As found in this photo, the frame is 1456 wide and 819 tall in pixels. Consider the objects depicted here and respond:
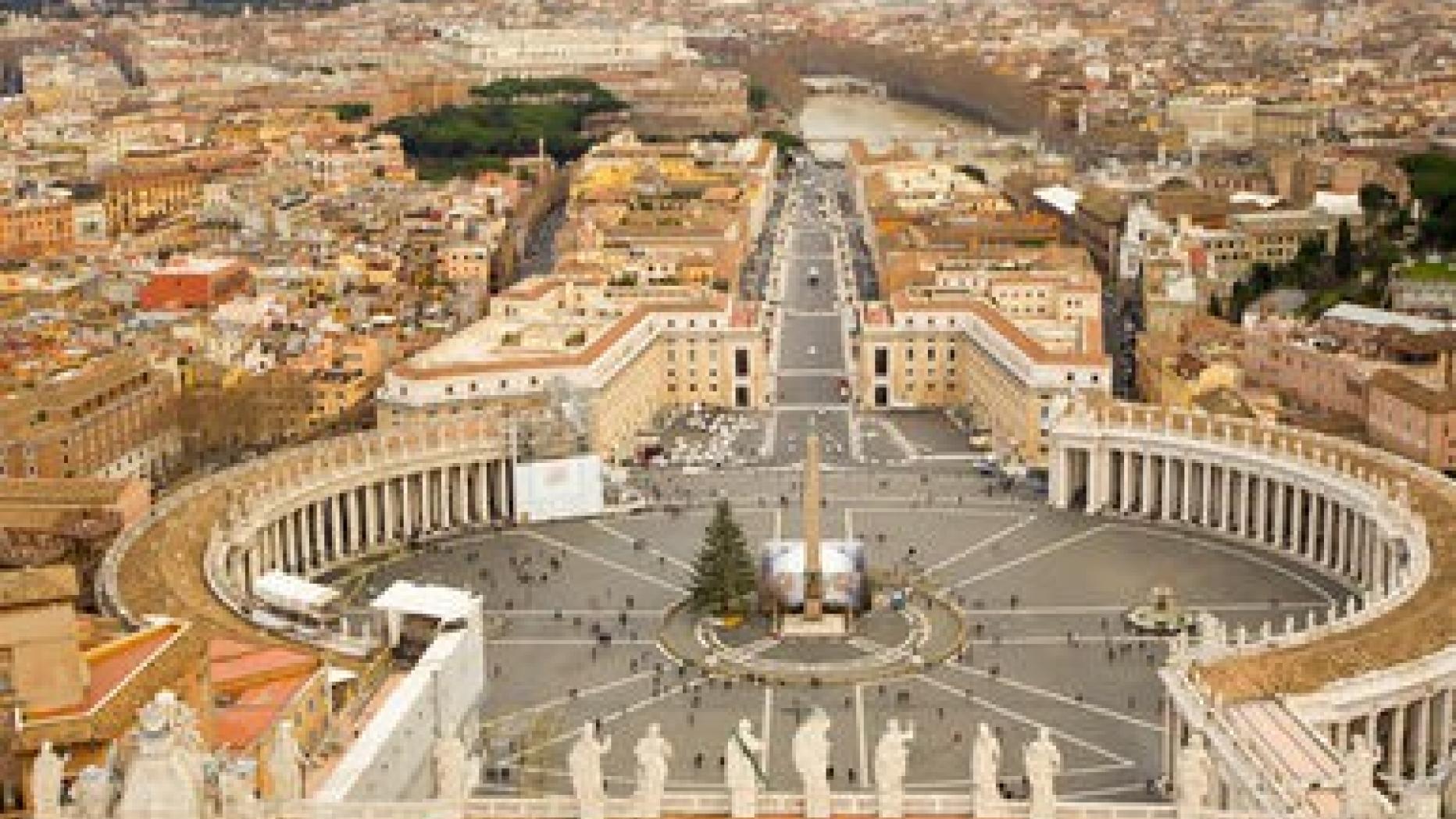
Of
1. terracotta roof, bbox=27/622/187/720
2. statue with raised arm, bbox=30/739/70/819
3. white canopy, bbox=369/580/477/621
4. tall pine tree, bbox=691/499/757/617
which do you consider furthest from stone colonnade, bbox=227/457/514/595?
statue with raised arm, bbox=30/739/70/819

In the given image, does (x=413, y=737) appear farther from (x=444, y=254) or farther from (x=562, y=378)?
(x=444, y=254)

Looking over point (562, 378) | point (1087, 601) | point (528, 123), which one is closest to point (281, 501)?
point (562, 378)

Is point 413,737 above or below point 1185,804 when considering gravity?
below

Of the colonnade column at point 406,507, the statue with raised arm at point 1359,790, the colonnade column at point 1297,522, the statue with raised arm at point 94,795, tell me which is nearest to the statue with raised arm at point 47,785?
the statue with raised arm at point 94,795

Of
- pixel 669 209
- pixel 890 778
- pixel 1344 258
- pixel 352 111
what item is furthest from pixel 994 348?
pixel 352 111

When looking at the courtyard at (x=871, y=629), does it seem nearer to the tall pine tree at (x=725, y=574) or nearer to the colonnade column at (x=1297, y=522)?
the colonnade column at (x=1297, y=522)
